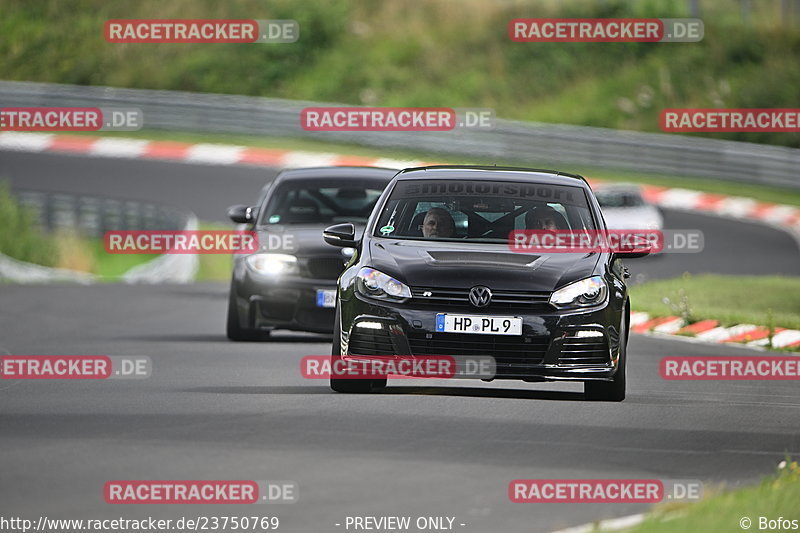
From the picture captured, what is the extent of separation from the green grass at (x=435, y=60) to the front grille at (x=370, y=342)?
31.8m

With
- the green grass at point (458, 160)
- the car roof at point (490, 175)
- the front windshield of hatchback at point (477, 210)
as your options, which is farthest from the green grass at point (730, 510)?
the green grass at point (458, 160)

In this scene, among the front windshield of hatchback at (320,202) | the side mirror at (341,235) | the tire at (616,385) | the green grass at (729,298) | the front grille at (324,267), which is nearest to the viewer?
the tire at (616,385)

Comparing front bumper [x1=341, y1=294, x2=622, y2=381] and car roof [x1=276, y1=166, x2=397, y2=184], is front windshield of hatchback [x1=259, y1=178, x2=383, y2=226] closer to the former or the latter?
car roof [x1=276, y1=166, x2=397, y2=184]

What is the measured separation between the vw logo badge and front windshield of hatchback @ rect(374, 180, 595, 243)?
38.5 inches

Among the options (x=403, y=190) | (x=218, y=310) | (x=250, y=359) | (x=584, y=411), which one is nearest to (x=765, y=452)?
(x=584, y=411)

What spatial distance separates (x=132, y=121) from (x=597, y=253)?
3223 centimetres

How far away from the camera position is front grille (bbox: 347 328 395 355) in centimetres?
1103

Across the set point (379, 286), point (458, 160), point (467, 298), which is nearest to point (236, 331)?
point (379, 286)

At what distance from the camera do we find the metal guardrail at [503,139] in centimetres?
3838

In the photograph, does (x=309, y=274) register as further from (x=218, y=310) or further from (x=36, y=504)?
(x=36, y=504)

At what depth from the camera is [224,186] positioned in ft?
120

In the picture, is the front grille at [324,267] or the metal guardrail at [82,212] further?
the metal guardrail at [82,212]

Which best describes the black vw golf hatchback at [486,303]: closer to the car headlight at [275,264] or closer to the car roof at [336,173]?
the car headlight at [275,264]

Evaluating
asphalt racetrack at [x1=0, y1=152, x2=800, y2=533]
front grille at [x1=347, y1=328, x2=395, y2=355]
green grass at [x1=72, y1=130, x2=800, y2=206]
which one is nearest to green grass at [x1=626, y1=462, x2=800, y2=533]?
asphalt racetrack at [x1=0, y1=152, x2=800, y2=533]
